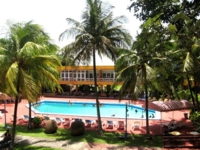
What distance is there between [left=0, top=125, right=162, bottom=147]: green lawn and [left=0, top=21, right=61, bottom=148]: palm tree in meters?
5.12

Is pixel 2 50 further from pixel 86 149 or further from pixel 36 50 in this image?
pixel 86 149

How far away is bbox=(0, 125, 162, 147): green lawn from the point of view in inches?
540

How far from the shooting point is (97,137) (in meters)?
15.1

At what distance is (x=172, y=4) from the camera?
41.6 ft

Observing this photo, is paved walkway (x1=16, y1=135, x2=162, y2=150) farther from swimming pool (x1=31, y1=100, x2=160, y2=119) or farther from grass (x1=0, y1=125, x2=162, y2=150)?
swimming pool (x1=31, y1=100, x2=160, y2=119)

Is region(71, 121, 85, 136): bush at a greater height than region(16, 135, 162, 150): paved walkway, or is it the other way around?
region(71, 121, 85, 136): bush

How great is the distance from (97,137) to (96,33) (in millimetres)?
7090

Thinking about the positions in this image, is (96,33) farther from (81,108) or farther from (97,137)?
(81,108)

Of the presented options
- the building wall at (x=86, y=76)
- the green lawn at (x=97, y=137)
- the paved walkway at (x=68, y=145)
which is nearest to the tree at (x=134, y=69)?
the green lawn at (x=97, y=137)

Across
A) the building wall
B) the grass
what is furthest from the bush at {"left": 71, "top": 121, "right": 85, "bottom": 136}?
the building wall

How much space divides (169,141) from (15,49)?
9765 millimetres

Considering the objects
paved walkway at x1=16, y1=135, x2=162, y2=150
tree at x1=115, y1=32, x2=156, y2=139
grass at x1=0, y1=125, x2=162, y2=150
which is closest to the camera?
paved walkway at x1=16, y1=135, x2=162, y2=150

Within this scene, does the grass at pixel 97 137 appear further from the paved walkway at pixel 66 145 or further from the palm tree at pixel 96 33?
the palm tree at pixel 96 33

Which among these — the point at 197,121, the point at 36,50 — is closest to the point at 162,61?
the point at 197,121
